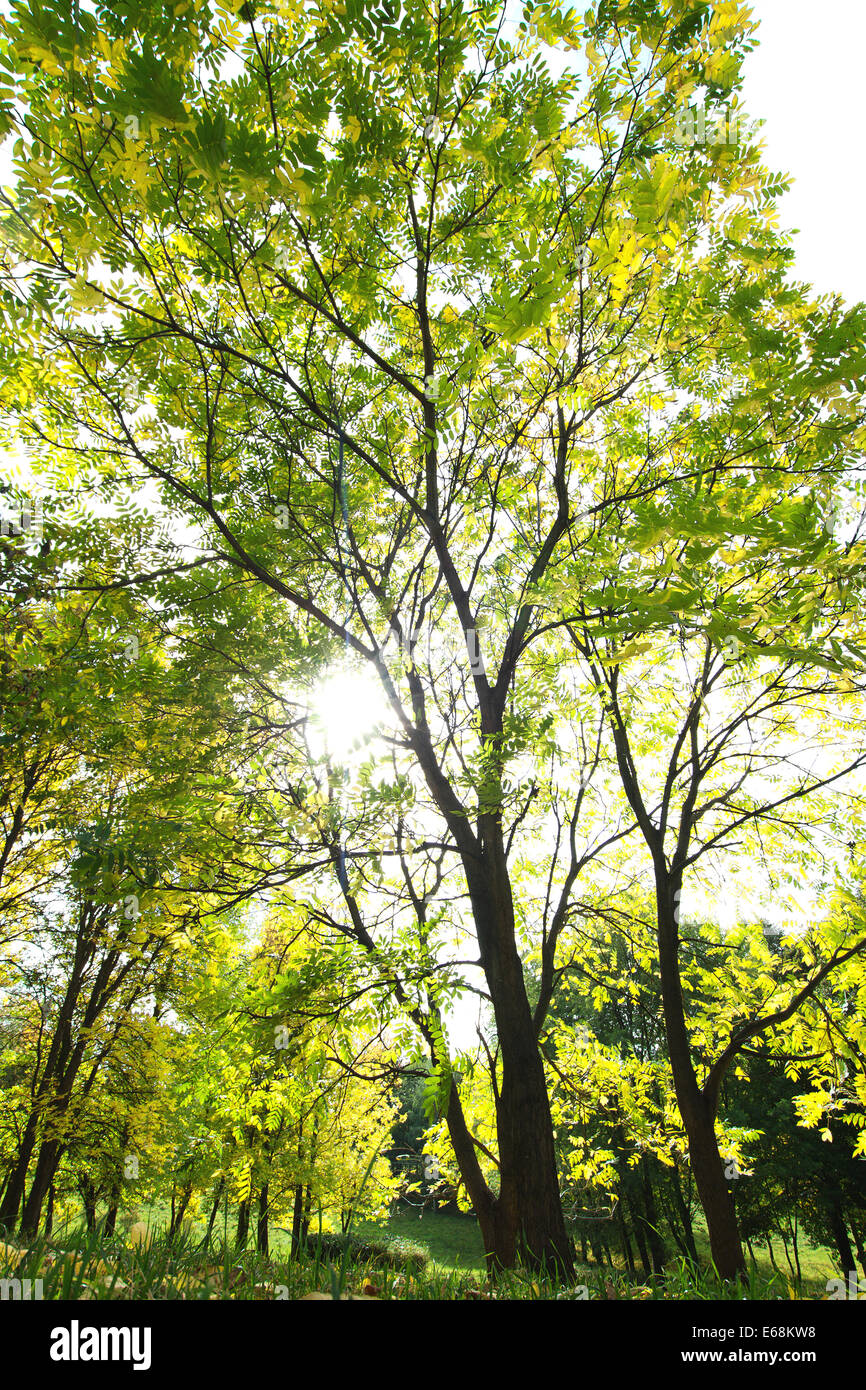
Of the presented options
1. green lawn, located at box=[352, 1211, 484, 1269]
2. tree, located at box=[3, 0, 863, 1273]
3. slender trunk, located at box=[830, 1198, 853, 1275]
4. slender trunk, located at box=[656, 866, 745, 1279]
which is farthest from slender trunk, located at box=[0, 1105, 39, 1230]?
green lawn, located at box=[352, 1211, 484, 1269]

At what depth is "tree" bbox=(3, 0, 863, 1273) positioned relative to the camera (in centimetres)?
206

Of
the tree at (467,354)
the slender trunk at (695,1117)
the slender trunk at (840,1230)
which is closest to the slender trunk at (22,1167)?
the tree at (467,354)

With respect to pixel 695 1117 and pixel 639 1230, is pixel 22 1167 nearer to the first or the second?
pixel 695 1117

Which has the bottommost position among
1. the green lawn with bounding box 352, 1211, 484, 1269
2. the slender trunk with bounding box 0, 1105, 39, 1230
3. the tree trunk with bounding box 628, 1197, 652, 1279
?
the green lawn with bounding box 352, 1211, 484, 1269

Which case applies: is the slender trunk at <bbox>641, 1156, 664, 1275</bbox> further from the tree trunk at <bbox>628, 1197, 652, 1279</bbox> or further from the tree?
the tree

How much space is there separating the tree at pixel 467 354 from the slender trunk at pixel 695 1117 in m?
0.03

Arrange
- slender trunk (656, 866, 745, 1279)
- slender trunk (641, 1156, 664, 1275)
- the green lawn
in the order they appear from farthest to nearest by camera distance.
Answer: the green lawn
slender trunk (641, 1156, 664, 1275)
slender trunk (656, 866, 745, 1279)

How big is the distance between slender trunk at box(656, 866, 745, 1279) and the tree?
0.11 ft

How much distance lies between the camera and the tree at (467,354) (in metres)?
2.06

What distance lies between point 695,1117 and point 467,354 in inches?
289

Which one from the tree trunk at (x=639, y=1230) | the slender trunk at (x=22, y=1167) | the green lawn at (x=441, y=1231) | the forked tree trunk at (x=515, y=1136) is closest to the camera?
the forked tree trunk at (x=515, y=1136)

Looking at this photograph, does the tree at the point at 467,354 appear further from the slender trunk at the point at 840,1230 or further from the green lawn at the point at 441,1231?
the green lawn at the point at 441,1231

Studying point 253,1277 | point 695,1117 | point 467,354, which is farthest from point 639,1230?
point 467,354

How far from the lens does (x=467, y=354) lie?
288 cm
